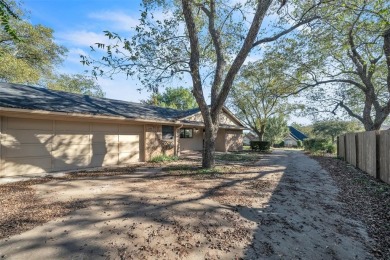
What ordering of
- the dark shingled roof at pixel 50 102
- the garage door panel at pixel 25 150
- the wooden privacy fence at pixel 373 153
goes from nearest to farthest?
the wooden privacy fence at pixel 373 153 < the garage door panel at pixel 25 150 < the dark shingled roof at pixel 50 102

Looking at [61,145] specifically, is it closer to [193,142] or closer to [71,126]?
[71,126]

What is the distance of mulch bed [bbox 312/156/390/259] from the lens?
4.24m

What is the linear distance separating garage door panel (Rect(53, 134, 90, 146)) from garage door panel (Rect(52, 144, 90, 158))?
0.14 metres

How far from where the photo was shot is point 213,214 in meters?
5.05

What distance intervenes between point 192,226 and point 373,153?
815cm

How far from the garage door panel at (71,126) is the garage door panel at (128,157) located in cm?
241

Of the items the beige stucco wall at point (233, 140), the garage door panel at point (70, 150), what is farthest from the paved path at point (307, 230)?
the beige stucco wall at point (233, 140)

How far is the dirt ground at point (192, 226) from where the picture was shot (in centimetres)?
361

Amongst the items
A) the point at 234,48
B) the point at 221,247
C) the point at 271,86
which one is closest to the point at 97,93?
the point at 271,86

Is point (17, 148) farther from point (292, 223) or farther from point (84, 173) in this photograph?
point (292, 223)

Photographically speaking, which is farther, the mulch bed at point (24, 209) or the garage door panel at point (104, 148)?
the garage door panel at point (104, 148)

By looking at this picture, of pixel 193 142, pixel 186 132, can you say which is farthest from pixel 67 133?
pixel 193 142

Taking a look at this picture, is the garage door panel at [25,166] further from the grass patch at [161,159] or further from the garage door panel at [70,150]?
the grass patch at [161,159]

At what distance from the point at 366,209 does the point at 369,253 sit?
2382 mm
